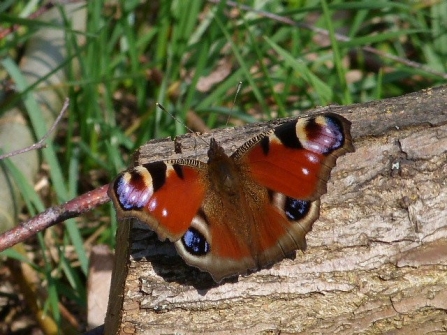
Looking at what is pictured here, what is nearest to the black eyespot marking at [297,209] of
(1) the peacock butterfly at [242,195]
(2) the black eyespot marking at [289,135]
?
(1) the peacock butterfly at [242,195]

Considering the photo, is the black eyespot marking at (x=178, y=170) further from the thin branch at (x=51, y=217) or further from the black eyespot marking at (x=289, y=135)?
the thin branch at (x=51, y=217)

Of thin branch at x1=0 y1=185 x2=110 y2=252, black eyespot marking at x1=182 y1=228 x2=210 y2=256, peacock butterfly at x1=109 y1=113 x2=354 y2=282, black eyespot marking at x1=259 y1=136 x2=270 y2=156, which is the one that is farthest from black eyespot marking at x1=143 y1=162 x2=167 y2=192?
thin branch at x1=0 y1=185 x2=110 y2=252

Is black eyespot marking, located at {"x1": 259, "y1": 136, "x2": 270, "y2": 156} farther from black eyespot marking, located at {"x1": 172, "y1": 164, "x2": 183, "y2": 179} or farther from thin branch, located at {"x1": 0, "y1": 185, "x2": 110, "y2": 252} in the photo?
thin branch, located at {"x1": 0, "y1": 185, "x2": 110, "y2": 252}

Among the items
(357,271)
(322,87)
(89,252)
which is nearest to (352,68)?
(322,87)

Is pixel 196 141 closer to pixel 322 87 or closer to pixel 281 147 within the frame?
pixel 281 147

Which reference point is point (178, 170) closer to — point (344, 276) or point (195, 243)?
point (195, 243)

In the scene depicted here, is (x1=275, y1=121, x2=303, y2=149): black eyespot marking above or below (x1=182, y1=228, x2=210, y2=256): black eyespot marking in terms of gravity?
above

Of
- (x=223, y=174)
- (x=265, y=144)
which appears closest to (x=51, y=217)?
(x=223, y=174)
